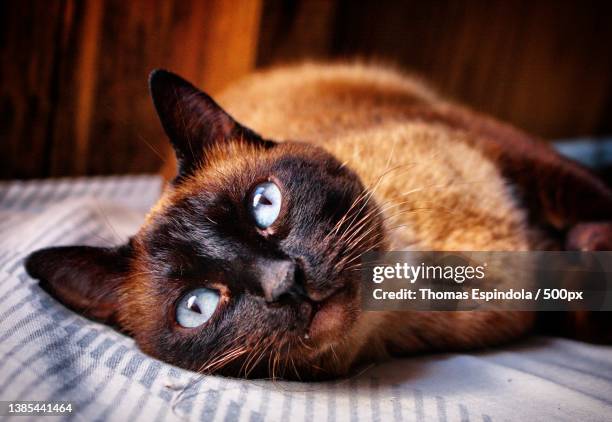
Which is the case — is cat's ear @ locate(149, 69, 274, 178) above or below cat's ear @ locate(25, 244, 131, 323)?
above

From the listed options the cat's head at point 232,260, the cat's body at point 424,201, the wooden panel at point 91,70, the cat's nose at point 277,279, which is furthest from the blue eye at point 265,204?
the wooden panel at point 91,70

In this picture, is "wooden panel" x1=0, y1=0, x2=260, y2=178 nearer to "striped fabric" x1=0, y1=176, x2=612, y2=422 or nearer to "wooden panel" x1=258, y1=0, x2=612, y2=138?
"wooden panel" x1=258, y1=0, x2=612, y2=138

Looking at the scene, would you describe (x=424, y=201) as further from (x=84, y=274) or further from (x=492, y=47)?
(x=492, y=47)

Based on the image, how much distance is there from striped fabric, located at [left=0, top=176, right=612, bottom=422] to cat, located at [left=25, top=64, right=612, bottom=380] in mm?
56

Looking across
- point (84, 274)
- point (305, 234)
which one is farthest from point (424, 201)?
point (84, 274)

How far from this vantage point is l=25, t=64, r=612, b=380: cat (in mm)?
1015

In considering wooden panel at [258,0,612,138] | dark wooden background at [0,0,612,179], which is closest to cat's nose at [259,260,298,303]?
dark wooden background at [0,0,612,179]

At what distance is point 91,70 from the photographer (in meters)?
1.86

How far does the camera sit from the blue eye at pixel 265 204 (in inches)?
42.4

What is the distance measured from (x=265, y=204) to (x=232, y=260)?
0.46 feet

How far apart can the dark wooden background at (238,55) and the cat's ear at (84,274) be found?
0.97 feet

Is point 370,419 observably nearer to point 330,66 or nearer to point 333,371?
point 333,371

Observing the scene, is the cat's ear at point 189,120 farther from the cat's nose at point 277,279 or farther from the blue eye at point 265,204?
the cat's nose at point 277,279

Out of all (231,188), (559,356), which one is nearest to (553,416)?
(559,356)
